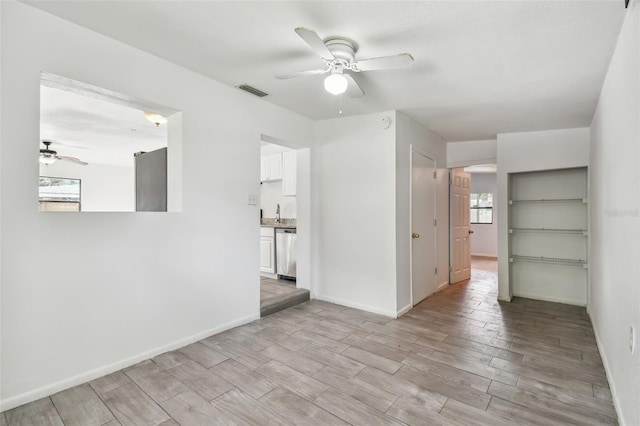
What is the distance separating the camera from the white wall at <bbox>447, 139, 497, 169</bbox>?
4.86m

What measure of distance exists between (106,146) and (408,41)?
5.96 meters

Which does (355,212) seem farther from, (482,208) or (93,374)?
(482,208)

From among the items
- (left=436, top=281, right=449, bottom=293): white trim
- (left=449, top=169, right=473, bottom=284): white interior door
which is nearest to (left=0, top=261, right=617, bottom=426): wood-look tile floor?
(left=436, top=281, right=449, bottom=293): white trim

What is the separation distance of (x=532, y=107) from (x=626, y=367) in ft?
8.76

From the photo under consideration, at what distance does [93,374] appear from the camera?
2203 mm

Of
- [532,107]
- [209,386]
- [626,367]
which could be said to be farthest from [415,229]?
[209,386]

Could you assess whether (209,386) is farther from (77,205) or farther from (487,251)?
(487,251)

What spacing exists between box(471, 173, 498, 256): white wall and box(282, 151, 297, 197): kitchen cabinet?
5.87 m

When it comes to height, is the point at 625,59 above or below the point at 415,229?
→ above

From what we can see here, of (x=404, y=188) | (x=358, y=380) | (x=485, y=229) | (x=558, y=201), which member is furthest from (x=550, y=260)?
(x=485, y=229)

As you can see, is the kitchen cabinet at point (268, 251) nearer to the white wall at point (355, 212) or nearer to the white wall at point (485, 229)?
the white wall at point (355, 212)

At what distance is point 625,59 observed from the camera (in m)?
1.84

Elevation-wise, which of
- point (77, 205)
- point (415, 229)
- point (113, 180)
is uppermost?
point (113, 180)

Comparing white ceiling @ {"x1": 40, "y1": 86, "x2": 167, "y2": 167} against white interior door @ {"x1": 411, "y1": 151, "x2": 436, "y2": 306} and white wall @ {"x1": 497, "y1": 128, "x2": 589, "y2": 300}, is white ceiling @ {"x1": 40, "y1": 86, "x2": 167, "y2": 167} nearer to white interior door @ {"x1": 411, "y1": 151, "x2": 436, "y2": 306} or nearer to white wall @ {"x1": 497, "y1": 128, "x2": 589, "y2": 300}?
white interior door @ {"x1": 411, "y1": 151, "x2": 436, "y2": 306}
